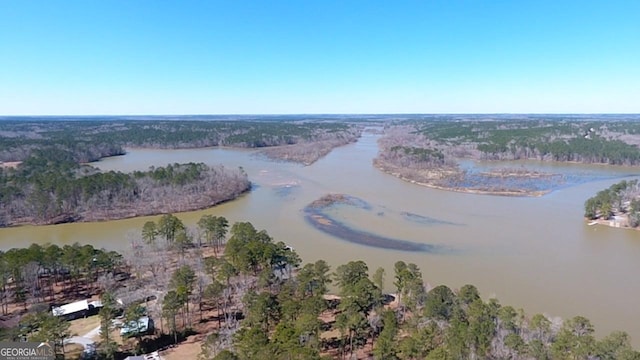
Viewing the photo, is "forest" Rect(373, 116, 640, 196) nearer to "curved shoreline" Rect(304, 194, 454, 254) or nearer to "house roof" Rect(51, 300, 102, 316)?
"curved shoreline" Rect(304, 194, 454, 254)

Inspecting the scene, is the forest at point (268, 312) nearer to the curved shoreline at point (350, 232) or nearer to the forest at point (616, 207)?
the curved shoreline at point (350, 232)

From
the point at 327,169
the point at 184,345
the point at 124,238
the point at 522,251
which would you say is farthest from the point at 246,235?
the point at 327,169

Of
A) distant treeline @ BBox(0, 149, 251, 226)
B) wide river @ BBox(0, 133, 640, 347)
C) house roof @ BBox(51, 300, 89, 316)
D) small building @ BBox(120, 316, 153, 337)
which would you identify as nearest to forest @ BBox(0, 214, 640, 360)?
small building @ BBox(120, 316, 153, 337)

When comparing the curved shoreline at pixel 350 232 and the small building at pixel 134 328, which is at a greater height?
the small building at pixel 134 328

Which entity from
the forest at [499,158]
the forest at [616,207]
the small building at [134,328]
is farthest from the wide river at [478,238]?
the small building at [134,328]

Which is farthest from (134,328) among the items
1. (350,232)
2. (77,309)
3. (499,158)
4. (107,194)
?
(499,158)

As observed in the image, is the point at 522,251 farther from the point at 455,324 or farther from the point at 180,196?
the point at 180,196
